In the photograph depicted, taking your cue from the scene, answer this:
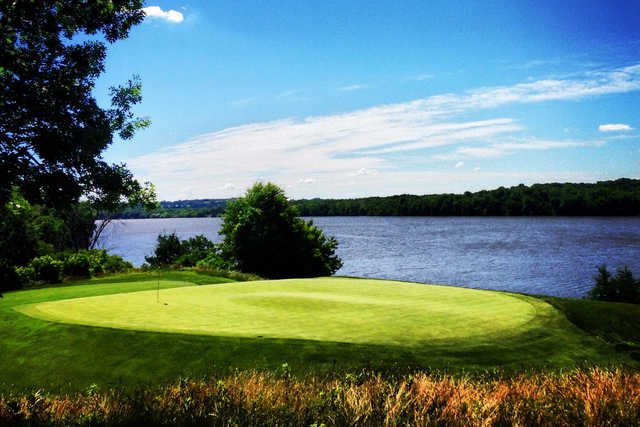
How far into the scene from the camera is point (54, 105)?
22.2 ft

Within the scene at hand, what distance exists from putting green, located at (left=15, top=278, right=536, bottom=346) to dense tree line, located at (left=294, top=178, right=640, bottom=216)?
469 feet

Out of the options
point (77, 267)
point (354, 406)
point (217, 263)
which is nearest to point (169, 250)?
point (217, 263)

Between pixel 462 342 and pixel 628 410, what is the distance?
374 centimetres

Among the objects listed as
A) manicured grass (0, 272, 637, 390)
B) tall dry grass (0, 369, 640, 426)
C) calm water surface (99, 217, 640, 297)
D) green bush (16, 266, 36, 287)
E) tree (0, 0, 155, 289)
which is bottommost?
calm water surface (99, 217, 640, 297)

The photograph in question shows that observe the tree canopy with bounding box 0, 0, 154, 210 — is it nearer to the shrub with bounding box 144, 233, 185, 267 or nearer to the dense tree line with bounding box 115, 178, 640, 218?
the shrub with bounding box 144, 233, 185, 267

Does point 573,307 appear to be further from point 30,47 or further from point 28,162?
point 30,47

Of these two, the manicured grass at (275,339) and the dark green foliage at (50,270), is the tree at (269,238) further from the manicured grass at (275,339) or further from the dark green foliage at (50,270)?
the manicured grass at (275,339)

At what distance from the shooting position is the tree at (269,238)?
37500 mm

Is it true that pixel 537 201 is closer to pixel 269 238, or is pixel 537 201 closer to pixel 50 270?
pixel 269 238

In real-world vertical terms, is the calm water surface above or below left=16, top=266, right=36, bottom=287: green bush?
below

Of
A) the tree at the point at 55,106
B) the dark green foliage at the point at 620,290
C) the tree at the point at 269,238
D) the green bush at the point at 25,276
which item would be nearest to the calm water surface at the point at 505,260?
the green bush at the point at 25,276

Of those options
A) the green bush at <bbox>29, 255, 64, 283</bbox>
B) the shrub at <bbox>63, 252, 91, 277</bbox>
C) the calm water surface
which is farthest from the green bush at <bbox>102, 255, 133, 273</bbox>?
the green bush at <bbox>29, 255, 64, 283</bbox>

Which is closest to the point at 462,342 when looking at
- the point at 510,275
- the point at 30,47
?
the point at 30,47

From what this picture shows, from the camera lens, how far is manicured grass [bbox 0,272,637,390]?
23.7 feet
